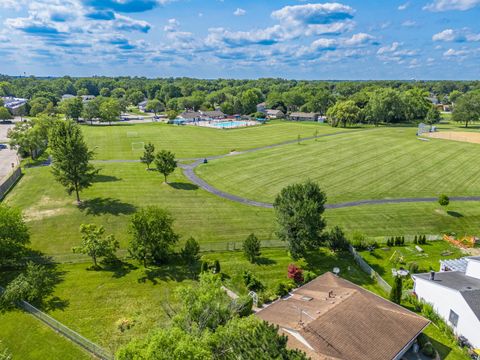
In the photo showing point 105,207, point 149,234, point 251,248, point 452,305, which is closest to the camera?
point 452,305

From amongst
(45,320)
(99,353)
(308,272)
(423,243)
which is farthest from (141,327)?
(423,243)

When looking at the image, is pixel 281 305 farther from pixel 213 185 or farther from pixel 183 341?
pixel 213 185

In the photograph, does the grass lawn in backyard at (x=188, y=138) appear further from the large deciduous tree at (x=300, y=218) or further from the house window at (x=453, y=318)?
the house window at (x=453, y=318)

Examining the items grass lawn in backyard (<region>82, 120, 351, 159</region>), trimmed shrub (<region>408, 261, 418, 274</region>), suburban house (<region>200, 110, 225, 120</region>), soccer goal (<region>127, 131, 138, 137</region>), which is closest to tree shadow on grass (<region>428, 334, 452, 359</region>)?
trimmed shrub (<region>408, 261, 418, 274</region>)

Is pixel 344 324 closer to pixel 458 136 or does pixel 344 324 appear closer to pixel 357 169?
pixel 357 169

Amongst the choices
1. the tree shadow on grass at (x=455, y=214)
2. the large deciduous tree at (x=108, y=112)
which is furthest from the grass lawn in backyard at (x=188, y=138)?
the tree shadow on grass at (x=455, y=214)

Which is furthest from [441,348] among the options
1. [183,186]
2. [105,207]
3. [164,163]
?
[164,163]

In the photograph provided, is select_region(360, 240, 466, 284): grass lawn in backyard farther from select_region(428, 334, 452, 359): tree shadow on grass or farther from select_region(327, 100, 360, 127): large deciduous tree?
select_region(327, 100, 360, 127): large deciduous tree
